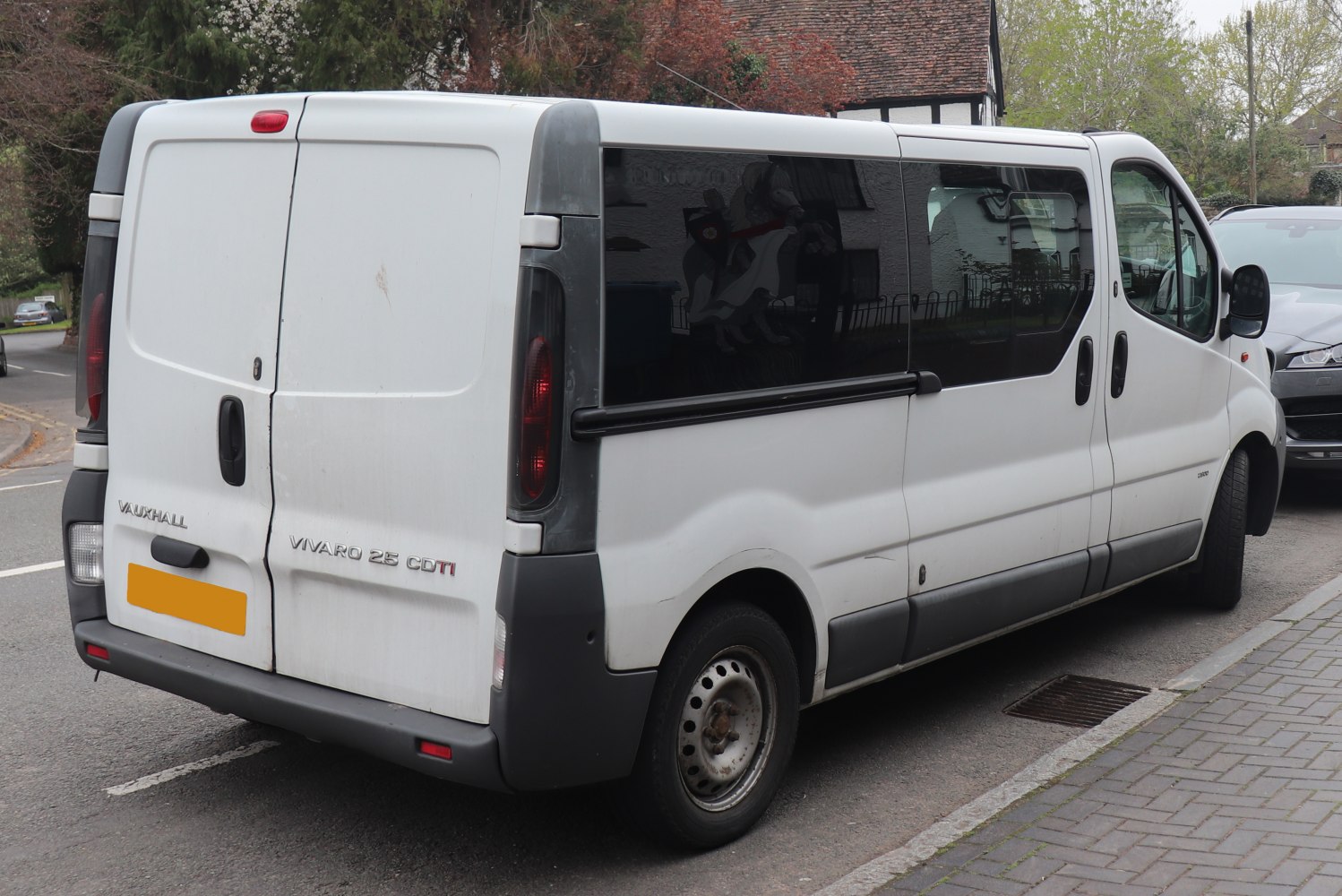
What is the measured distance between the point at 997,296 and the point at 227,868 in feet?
10.6

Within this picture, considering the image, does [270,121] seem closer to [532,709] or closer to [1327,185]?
[532,709]

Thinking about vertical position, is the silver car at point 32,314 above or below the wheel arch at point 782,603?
above

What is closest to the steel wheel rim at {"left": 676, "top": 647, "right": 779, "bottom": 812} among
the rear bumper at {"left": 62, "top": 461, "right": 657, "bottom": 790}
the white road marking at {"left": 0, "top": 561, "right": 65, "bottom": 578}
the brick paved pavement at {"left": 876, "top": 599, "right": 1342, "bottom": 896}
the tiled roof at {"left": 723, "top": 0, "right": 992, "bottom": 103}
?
the rear bumper at {"left": 62, "top": 461, "right": 657, "bottom": 790}

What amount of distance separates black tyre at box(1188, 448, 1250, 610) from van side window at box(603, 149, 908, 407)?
2.93 metres

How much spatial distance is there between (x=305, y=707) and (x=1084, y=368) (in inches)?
132

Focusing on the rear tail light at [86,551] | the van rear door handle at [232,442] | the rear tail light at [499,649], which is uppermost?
the van rear door handle at [232,442]

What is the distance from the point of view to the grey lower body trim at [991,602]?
193 inches

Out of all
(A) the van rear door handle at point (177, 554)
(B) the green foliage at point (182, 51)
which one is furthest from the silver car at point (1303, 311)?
(B) the green foliage at point (182, 51)

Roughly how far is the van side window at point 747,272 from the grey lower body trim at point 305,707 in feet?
3.28

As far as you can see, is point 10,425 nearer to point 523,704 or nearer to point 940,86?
point 523,704

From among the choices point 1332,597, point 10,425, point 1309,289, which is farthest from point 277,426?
point 10,425

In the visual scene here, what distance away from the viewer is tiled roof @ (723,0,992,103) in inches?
1716

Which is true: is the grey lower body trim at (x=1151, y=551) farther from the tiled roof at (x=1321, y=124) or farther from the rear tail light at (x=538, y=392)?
the tiled roof at (x=1321, y=124)

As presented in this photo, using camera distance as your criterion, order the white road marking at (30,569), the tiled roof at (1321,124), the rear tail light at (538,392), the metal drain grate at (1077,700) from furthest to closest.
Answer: the tiled roof at (1321,124) < the white road marking at (30,569) < the metal drain grate at (1077,700) < the rear tail light at (538,392)
